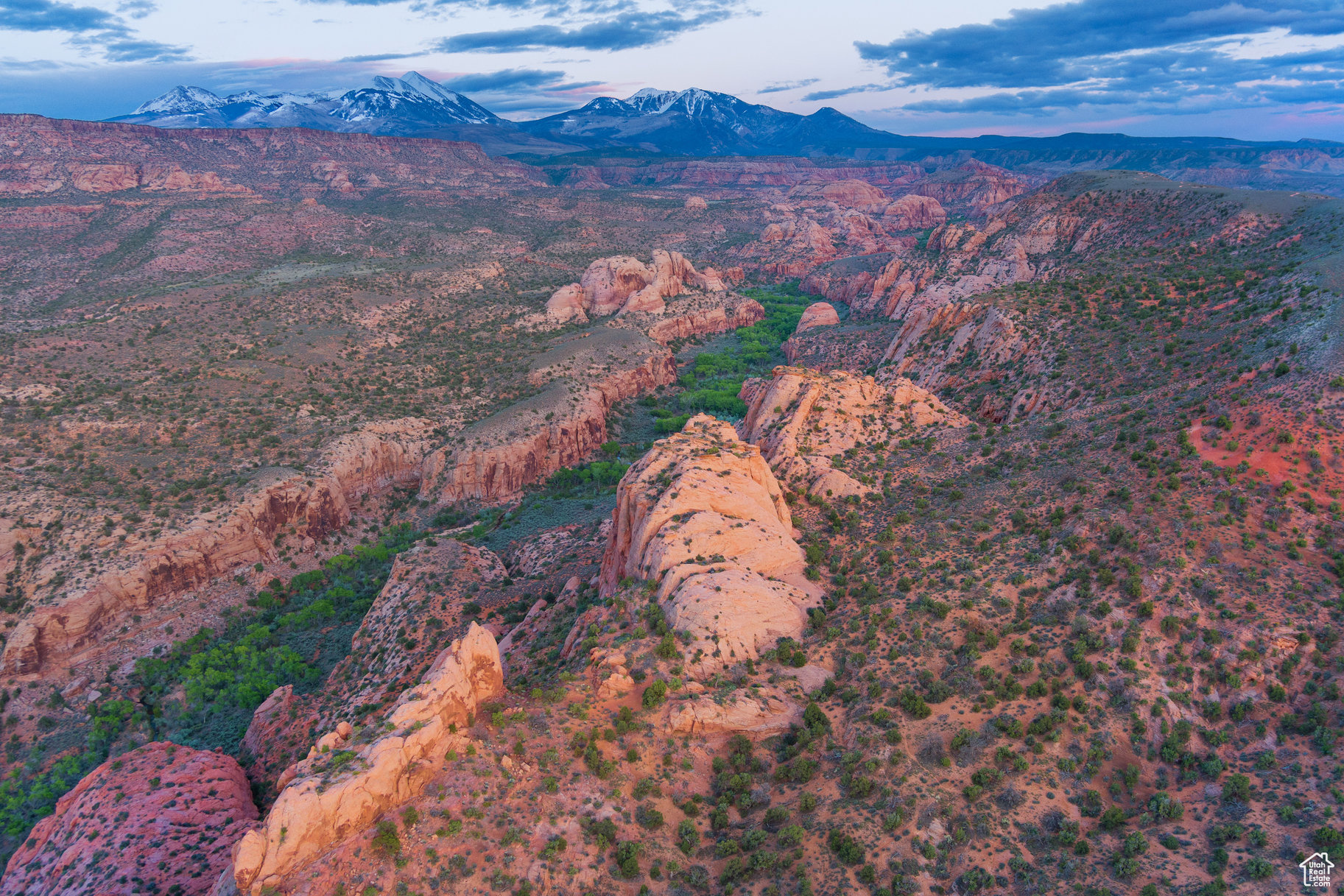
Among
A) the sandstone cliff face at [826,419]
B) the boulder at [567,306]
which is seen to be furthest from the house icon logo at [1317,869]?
the boulder at [567,306]

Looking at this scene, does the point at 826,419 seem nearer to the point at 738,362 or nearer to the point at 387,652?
the point at 387,652

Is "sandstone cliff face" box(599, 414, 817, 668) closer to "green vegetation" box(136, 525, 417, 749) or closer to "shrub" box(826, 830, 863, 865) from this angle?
"shrub" box(826, 830, 863, 865)

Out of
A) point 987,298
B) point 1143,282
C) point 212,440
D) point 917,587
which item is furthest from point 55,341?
point 1143,282

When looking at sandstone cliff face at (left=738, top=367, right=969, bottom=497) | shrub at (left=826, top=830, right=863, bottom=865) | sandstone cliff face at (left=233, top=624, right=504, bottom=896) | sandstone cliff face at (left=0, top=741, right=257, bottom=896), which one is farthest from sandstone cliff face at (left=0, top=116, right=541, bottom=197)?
shrub at (left=826, top=830, right=863, bottom=865)

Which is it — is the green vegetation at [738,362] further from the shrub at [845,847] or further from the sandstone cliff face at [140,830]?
the shrub at [845,847]

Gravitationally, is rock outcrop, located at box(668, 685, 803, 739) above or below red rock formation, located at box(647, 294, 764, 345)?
above

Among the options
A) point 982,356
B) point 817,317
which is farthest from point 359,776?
point 817,317

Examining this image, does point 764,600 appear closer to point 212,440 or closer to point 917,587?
point 917,587
